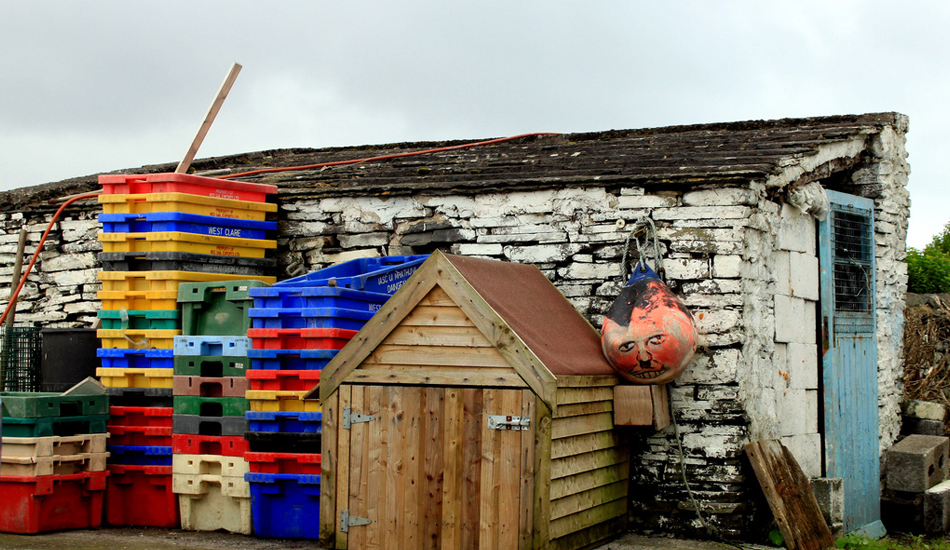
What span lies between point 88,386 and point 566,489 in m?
4.03

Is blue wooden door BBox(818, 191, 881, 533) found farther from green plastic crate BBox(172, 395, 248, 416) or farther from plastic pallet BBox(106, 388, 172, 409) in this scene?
plastic pallet BBox(106, 388, 172, 409)

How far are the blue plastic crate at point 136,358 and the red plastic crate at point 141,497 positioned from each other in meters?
0.80

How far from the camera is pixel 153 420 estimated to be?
7762mm

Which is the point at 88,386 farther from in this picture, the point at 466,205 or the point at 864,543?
the point at 864,543

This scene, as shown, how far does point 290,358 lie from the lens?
712cm

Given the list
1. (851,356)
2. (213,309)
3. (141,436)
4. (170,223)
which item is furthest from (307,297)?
(851,356)

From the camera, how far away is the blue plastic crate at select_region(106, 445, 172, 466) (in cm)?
766

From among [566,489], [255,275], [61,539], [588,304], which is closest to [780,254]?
[588,304]

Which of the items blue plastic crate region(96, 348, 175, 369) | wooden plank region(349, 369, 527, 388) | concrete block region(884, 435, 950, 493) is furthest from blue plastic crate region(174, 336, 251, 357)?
concrete block region(884, 435, 950, 493)

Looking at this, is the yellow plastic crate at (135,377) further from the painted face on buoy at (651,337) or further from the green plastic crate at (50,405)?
the painted face on buoy at (651,337)

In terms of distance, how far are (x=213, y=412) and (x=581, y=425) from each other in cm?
299

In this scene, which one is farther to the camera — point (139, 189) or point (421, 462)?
point (139, 189)

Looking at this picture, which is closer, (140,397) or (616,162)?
(140,397)

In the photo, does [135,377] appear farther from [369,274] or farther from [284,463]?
[369,274]
